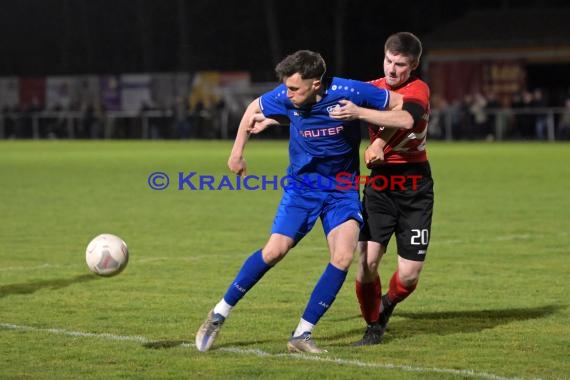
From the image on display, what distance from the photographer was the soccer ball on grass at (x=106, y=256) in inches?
363

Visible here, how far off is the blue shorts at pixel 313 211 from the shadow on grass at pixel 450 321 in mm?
891

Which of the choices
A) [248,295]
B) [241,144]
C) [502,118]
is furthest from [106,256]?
[502,118]

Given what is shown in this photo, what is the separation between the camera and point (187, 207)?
18641mm

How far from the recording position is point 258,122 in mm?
7746

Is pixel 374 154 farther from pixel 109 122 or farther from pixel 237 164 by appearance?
pixel 109 122

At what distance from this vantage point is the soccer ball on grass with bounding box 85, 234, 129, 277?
9.22 metres

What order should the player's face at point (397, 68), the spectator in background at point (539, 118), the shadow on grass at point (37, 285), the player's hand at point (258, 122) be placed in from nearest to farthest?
the player's hand at point (258, 122), the player's face at point (397, 68), the shadow on grass at point (37, 285), the spectator in background at point (539, 118)

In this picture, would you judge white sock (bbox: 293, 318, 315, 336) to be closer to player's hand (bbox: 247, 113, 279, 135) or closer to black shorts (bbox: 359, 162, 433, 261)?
black shorts (bbox: 359, 162, 433, 261)

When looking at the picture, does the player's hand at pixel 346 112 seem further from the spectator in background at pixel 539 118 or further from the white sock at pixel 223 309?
the spectator in background at pixel 539 118

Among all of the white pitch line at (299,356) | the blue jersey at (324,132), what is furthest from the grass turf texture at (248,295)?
the blue jersey at (324,132)

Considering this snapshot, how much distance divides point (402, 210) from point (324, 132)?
935 millimetres

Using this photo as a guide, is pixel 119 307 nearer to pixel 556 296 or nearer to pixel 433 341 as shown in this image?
pixel 433 341

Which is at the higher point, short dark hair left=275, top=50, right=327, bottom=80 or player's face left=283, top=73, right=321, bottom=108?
short dark hair left=275, top=50, right=327, bottom=80

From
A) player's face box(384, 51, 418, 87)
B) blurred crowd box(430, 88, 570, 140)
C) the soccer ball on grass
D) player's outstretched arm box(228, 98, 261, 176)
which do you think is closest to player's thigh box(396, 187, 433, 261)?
player's face box(384, 51, 418, 87)
